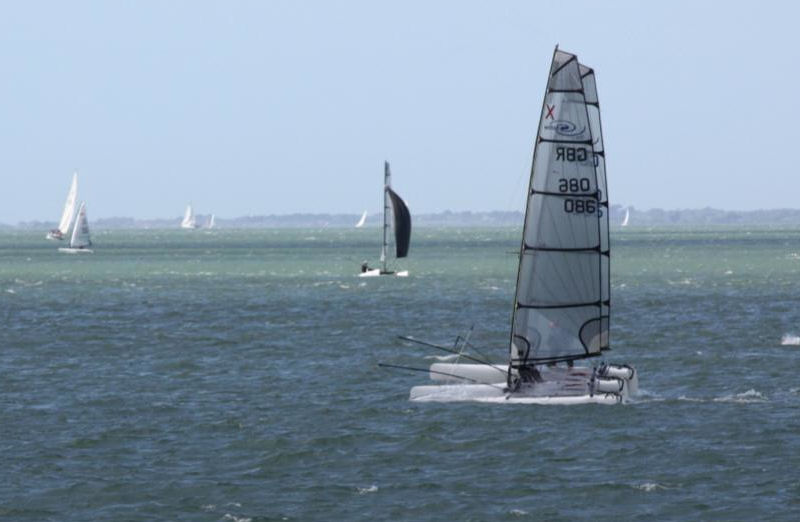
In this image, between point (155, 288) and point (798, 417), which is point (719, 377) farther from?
point (155, 288)

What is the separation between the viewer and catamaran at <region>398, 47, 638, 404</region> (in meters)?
37.5

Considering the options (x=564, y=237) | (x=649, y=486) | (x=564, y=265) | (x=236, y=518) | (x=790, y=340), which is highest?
(x=564, y=237)

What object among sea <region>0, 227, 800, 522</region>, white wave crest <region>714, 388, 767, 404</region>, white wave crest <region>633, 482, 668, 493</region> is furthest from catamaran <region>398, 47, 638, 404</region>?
white wave crest <region>633, 482, 668, 493</region>

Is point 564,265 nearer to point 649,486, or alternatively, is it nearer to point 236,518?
point 649,486

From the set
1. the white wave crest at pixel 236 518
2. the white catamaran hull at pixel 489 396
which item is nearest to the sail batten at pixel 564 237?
the white catamaran hull at pixel 489 396

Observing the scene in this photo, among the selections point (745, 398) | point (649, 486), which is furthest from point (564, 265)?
point (649, 486)

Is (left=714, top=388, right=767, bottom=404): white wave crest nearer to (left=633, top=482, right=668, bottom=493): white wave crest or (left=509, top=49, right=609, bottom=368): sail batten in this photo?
(left=509, top=49, right=609, bottom=368): sail batten

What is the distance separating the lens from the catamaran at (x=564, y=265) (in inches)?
1476

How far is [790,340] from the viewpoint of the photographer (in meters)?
56.8

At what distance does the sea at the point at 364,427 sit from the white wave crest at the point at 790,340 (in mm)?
129

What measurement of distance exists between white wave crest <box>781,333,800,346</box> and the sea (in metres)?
0.13

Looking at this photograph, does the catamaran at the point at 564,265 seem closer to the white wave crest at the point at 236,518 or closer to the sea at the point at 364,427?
the sea at the point at 364,427

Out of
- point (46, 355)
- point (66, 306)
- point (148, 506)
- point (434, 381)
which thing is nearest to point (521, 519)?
point (148, 506)

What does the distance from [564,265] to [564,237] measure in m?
0.75
